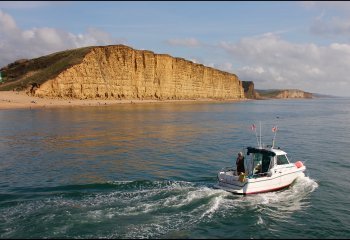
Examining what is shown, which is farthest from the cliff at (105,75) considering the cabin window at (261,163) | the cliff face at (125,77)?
the cabin window at (261,163)

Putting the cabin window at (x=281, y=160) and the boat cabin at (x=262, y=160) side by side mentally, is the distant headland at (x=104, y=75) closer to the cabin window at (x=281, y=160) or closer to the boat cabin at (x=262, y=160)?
the boat cabin at (x=262, y=160)

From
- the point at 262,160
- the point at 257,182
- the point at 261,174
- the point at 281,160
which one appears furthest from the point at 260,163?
the point at 257,182

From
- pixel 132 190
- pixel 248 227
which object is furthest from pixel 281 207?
pixel 132 190

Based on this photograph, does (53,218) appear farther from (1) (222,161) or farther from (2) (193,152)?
(2) (193,152)

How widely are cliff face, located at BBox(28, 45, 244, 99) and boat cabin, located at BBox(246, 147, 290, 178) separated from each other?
267ft

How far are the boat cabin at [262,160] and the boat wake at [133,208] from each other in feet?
4.66

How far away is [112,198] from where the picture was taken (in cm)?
1730

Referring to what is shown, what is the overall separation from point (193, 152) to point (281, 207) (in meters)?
14.3

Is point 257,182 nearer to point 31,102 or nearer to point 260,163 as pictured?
point 260,163

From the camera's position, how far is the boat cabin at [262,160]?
65.4ft

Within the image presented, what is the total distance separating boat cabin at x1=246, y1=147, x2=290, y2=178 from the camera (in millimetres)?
19938

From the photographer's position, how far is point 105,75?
357 feet

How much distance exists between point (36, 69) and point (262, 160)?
111339 millimetres

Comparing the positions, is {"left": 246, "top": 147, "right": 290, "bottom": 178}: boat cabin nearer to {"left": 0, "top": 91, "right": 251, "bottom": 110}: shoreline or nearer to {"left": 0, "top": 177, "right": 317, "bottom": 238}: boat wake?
{"left": 0, "top": 177, "right": 317, "bottom": 238}: boat wake
